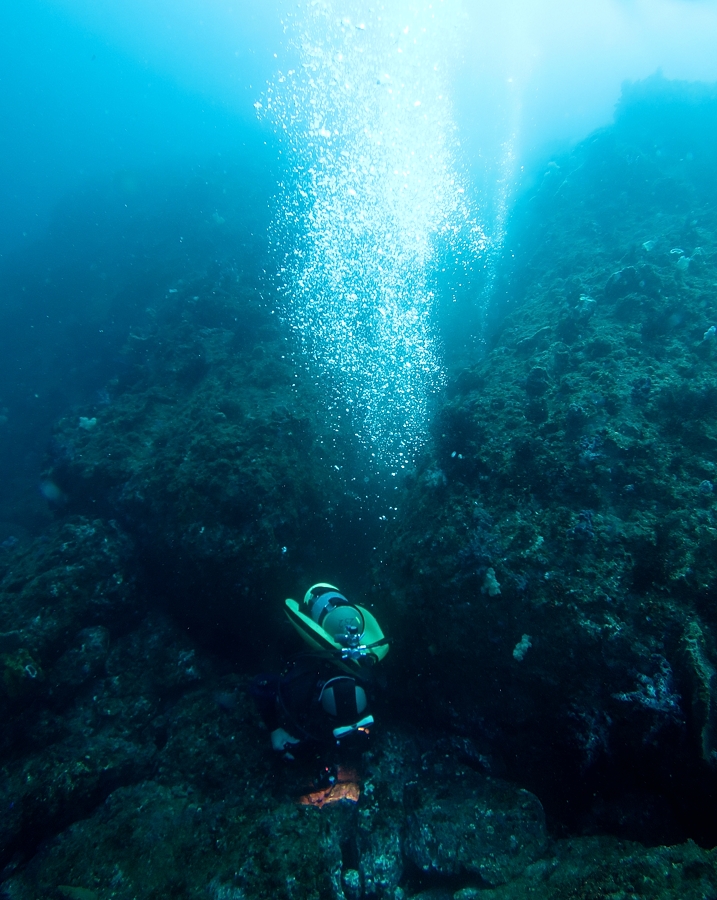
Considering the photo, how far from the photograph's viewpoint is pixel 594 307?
269 inches

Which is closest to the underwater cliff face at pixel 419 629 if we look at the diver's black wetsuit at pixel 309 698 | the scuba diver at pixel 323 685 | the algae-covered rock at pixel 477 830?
the algae-covered rock at pixel 477 830

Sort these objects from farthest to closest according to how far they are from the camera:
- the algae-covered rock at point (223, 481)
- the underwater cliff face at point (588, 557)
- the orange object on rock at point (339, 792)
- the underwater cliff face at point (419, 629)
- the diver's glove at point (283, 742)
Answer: the algae-covered rock at point (223, 481) → the orange object on rock at point (339, 792) → the diver's glove at point (283, 742) → the underwater cliff face at point (419, 629) → the underwater cliff face at point (588, 557)

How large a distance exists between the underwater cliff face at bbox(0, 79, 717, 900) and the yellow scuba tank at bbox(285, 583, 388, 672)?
391 millimetres

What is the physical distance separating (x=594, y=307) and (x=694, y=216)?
4073 mm

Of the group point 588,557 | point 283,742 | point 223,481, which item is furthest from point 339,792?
point 223,481

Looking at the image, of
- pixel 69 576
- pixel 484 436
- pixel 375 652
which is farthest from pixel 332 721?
pixel 69 576

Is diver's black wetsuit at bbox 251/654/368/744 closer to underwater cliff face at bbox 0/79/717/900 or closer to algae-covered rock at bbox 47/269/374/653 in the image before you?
underwater cliff face at bbox 0/79/717/900

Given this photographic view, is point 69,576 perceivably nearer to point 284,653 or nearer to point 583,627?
point 284,653

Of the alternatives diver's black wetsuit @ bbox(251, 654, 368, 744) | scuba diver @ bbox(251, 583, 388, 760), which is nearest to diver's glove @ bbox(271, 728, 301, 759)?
scuba diver @ bbox(251, 583, 388, 760)

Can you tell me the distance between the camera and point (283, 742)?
397 centimetres

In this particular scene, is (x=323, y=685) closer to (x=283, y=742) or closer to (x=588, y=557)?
(x=283, y=742)

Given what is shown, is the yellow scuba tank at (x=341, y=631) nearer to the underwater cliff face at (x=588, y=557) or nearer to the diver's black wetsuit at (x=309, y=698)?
the diver's black wetsuit at (x=309, y=698)

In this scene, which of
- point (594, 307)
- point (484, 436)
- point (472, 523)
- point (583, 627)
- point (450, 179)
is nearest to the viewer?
point (583, 627)

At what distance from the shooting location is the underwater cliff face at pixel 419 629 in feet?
10.0
